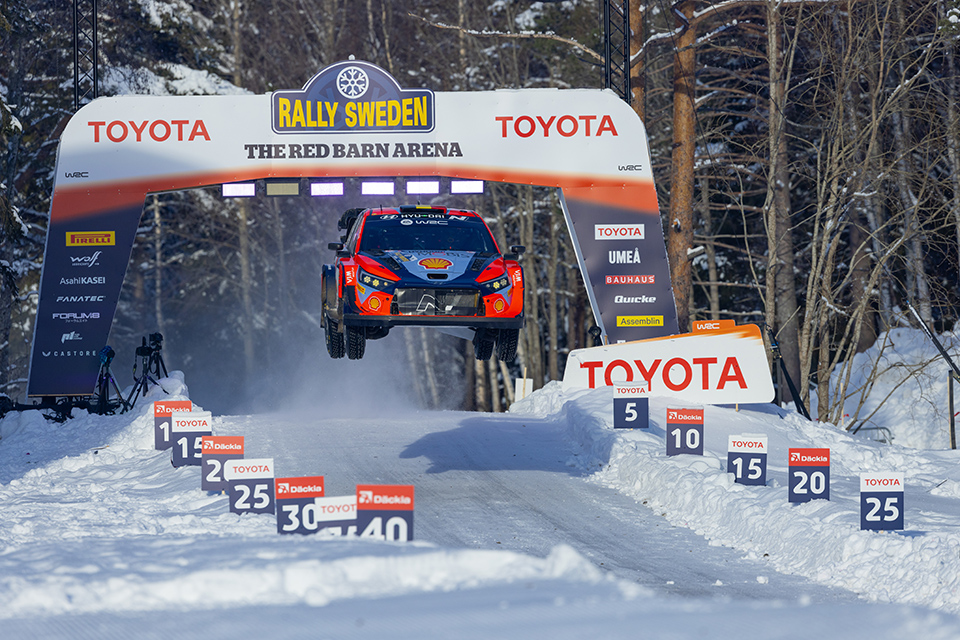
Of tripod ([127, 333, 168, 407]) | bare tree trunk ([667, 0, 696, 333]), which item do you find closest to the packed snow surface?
tripod ([127, 333, 168, 407])

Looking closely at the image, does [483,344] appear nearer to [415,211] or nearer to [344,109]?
[415,211]

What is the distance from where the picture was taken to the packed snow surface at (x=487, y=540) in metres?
7.14

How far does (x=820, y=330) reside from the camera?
26578 millimetres

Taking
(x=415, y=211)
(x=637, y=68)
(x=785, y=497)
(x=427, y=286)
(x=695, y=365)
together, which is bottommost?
(x=785, y=497)

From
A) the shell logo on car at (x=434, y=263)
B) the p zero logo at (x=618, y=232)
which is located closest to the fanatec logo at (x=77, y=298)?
the p zero logo at (x=618, y=232)

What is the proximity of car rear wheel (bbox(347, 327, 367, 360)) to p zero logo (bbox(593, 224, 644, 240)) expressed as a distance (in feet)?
29.9

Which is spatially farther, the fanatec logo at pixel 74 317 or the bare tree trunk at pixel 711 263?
the bare tree trunk at pixel 711 263

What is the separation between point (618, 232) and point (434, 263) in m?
9.52

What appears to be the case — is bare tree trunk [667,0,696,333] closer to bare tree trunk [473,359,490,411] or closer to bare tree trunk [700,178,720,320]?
bare tree trunk [700,178,720,320]

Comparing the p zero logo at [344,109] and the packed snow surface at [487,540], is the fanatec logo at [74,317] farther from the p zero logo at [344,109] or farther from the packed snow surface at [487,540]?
the p zero logo at [344,109]

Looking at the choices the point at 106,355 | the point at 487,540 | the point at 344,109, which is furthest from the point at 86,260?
the point at 487,540

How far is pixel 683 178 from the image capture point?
24688 millimetres

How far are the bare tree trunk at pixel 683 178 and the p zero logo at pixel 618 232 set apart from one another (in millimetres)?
4796

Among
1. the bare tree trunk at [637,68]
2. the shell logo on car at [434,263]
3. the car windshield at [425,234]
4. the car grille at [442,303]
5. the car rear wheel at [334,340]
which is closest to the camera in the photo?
the car grille at [442,303]
